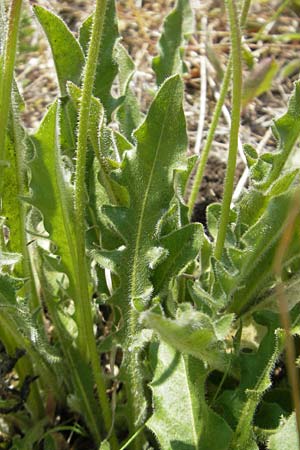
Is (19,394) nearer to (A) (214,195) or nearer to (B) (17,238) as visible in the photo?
(B) (17,238)

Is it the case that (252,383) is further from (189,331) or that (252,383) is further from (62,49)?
(62,49)

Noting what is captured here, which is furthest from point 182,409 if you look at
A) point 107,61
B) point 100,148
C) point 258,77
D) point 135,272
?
point 258,77

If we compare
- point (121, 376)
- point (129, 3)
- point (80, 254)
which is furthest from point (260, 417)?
point (129, 3)

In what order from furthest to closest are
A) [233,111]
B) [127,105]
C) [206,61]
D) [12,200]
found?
[206,61], [127,105], [12,200], [233,111]

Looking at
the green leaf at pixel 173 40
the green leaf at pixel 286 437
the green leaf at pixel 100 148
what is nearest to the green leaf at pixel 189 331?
the green leaf at pixel 286 437

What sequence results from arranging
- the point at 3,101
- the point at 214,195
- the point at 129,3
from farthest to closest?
the point at 129,3 → the point at 214,195 → the point at 3,101

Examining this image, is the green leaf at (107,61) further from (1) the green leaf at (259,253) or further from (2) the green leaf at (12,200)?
(1) the green leaf at (259,253)

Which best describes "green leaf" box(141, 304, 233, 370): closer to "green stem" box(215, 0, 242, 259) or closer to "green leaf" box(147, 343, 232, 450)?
"green leaf" box(147, 343, 232, 450)
